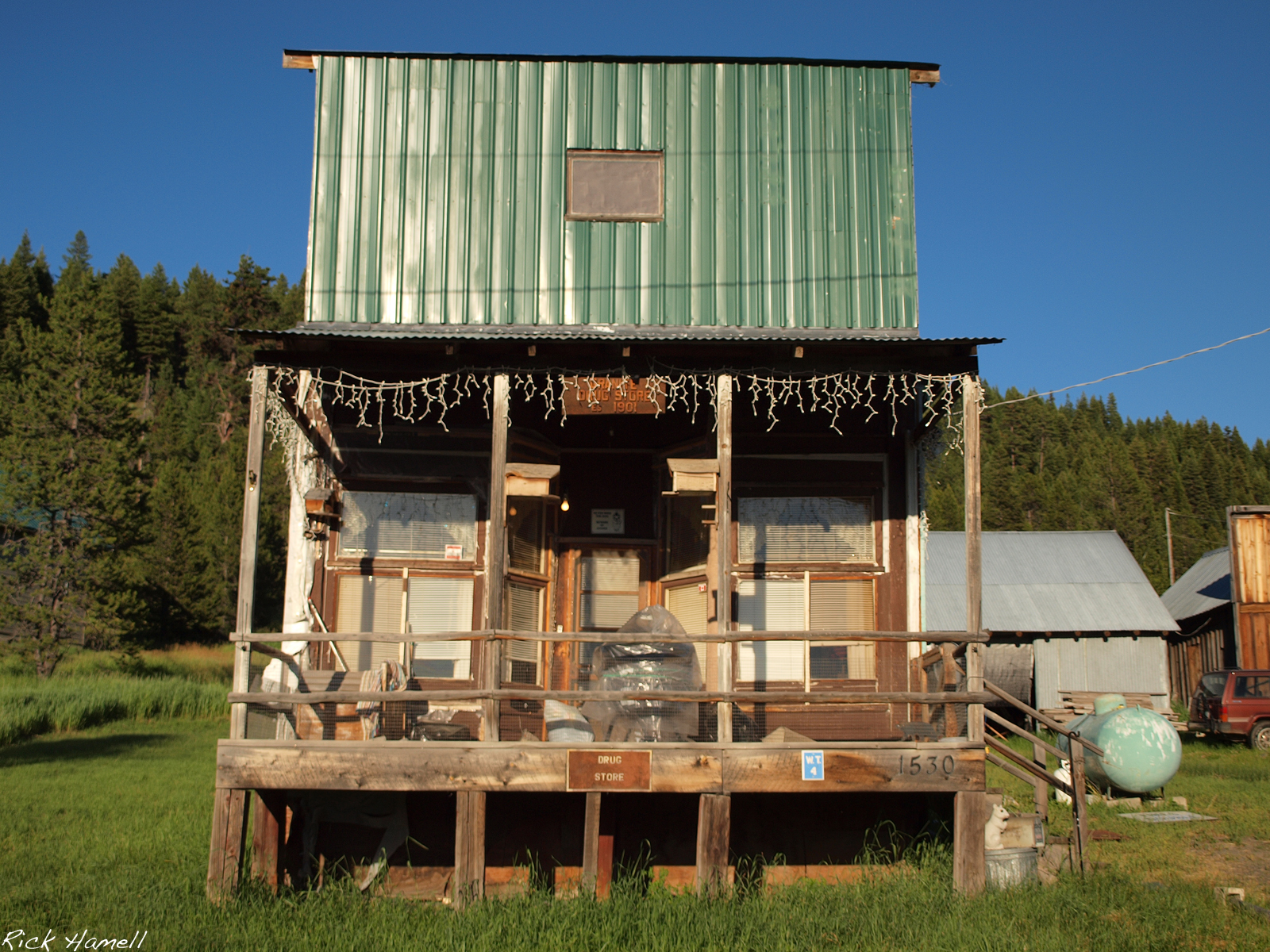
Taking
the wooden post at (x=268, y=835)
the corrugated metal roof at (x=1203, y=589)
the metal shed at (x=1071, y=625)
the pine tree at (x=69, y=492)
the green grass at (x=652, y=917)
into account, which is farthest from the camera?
the pine tree at (x=69, y=492)

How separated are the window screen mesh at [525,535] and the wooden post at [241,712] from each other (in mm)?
2765

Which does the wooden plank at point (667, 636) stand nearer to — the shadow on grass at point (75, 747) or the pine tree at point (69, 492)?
the shadow on grass at point (75, 747)

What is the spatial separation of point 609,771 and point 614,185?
6260 millimetres

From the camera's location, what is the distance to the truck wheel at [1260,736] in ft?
73.2

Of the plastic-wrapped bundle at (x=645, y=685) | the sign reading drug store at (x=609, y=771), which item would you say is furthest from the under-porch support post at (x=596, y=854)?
the plastic-wrapped bundle at (x=645, y=685)

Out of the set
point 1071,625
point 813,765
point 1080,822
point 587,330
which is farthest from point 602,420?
point 1071,625

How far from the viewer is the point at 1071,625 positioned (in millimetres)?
25891

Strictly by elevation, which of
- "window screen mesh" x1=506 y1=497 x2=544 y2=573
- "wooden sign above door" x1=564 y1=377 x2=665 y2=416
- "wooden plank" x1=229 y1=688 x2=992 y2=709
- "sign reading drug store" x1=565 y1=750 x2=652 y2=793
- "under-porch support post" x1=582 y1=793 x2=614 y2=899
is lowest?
"under-porch support post" x1=582 y1=793 x2=614 y2=899

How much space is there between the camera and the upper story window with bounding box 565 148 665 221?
37.6 feet

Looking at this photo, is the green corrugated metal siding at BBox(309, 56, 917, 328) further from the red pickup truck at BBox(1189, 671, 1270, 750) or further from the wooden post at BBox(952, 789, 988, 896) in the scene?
the red pickup truck at BBox(1189, 671, 1270, 750)

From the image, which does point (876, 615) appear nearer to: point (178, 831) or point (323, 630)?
point (323, 630)

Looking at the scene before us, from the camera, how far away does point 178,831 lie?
39.5 feet

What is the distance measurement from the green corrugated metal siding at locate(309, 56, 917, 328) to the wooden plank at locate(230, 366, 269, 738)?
2.26m

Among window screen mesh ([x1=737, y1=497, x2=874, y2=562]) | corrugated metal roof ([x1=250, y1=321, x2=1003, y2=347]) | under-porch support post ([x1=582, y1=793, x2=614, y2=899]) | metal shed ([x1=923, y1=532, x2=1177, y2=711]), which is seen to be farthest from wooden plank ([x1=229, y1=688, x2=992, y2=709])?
metal shed ([x1=923, y1=532, x2=1177, y2=711])
